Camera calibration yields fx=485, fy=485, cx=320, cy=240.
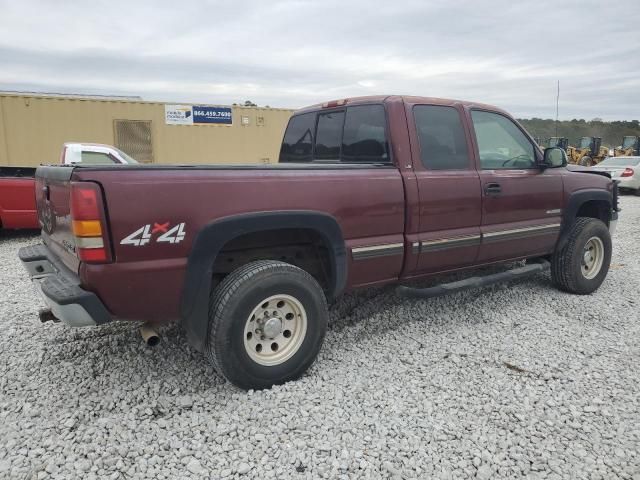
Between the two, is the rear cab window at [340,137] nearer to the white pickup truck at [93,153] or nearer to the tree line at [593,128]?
the white pickup truck at [93,153]

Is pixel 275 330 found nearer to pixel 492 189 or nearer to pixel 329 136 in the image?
pixel 329 136

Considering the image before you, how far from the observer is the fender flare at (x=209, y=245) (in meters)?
2.74

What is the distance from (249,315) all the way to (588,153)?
29288mm

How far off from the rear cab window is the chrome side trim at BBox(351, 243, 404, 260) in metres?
0.65

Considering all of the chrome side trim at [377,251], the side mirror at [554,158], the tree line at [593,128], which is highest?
the tree line at [593,128]

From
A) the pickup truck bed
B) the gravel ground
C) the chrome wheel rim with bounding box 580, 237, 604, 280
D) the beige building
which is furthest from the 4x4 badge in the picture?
the beige building

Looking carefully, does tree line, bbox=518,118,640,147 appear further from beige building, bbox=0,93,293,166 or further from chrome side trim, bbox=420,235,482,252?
chrome side trim, bbox=420,235,482,252

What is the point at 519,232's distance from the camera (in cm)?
436

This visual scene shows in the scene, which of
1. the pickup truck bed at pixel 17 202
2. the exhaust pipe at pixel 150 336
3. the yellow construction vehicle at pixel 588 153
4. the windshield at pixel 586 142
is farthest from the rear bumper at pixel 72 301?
the windshield at pixel 586 142

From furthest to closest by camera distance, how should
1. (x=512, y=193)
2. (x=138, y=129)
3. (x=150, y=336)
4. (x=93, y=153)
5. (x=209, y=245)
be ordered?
(x=138, y=129) < (x=93, y=153) < (x=512, y=193) < (x=150, y=336) < (x=209, y=245)

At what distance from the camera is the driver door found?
13.6 ft

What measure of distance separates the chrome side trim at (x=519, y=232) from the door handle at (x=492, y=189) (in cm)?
34

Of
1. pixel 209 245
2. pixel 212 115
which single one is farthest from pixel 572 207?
pixel 212 115

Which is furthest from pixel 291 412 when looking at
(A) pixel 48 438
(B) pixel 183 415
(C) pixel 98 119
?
(C) pixel 98 119
